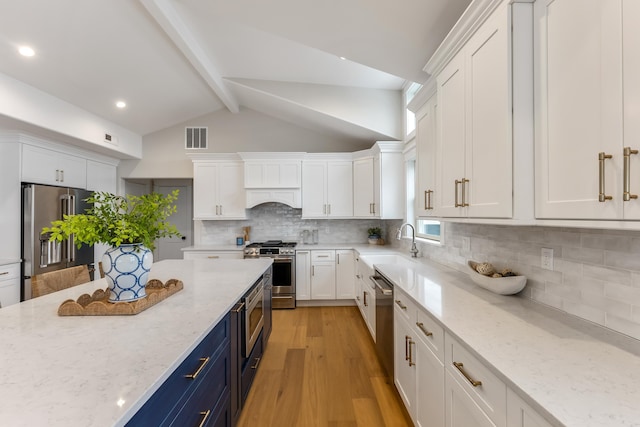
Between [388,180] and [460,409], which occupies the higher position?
[388,180]

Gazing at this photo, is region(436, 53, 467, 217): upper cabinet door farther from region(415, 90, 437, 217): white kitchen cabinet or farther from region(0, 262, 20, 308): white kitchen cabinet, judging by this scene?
region(0, 262, 20, 308): white kitchen cabinet

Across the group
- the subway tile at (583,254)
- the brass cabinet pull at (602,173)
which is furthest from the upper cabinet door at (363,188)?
the brass cabinet pull at (602,173)

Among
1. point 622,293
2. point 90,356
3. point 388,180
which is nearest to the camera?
point 90,356

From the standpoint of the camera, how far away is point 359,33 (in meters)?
2.14

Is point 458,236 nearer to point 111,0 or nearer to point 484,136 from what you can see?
point 484,136

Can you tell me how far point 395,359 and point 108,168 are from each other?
17.1 ft

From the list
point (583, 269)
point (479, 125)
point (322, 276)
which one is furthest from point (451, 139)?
point (322, 276)

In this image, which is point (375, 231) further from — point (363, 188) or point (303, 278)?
point (303, 278)

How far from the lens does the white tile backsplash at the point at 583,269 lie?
1.08 metres

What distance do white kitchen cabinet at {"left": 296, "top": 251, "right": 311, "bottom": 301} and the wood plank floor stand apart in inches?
30.4

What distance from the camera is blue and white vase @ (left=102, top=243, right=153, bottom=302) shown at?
139 cm

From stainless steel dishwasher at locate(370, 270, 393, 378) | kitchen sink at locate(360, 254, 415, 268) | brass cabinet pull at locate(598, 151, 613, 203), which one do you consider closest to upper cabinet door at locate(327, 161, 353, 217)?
kitchen sink at locate(360, 254, 415, 268)

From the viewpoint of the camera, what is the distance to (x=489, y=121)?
136cm

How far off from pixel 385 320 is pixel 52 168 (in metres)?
4.51
